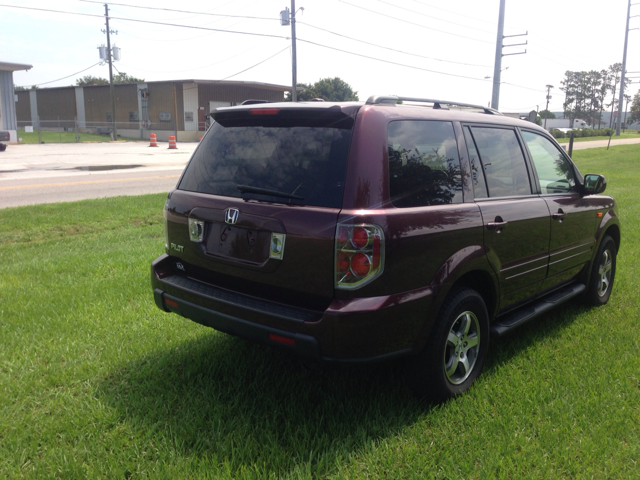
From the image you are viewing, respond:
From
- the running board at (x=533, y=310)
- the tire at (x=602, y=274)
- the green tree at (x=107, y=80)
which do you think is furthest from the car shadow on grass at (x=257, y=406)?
the green tree at (x=107, y=80)

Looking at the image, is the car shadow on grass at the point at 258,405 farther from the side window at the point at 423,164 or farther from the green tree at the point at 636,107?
the green tree at the point at 636,107

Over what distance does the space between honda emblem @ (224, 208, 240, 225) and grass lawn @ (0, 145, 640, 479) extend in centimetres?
111

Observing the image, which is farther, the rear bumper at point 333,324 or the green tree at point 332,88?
the green tree at point 332,88

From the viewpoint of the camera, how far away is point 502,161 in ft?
13.4

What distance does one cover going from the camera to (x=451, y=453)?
9.53 feet

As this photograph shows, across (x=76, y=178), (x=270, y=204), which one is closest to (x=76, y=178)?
(x=76, y=178)

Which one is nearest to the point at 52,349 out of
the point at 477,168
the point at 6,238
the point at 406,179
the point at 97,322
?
the point at 97,322

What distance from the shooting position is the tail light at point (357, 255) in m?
2.84

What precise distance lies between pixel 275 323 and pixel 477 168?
71.1 inches

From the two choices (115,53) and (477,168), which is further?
(115,53)

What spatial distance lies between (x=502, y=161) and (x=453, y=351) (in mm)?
1527

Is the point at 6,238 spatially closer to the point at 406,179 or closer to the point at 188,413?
the point at 188,413

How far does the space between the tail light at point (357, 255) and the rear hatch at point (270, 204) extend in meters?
0.05

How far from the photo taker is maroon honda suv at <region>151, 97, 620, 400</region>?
9.50 feet
